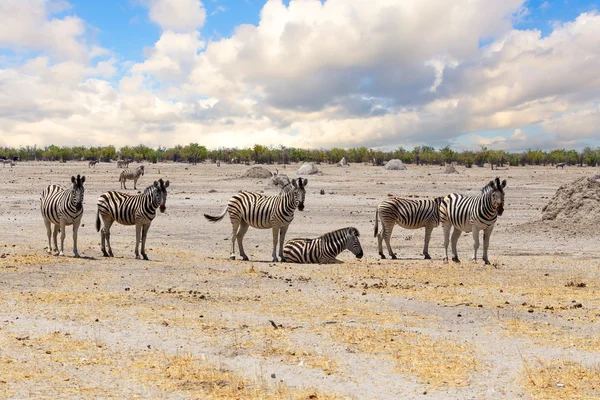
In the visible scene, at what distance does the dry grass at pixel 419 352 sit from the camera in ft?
22.5

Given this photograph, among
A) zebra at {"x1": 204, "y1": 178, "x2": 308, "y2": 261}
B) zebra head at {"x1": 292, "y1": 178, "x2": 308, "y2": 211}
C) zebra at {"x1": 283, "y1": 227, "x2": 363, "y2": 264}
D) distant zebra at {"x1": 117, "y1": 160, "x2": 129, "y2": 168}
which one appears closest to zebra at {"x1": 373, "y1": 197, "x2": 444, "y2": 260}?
zebra at {"x1": 283, "y1": 227, "x2": 363, "y2": 264}

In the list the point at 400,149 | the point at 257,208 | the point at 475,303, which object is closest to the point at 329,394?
the point at 475,303

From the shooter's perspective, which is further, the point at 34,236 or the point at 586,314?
Result: the point at 34,236

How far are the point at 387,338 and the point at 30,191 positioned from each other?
3497cm

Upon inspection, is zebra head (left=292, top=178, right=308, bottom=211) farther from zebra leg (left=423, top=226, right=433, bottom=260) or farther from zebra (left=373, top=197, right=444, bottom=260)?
zebra leg (left=423, top=226, right=433, bottom=260)

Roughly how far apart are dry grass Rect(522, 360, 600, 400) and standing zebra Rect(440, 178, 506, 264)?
28.6ft

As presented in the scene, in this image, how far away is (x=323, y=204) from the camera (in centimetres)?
3247

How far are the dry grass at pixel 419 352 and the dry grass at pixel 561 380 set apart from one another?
66 centimetres

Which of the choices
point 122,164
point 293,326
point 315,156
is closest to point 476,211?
point 293,326

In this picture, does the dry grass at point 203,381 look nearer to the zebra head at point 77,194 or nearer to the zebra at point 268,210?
the zebra head at point 77,194

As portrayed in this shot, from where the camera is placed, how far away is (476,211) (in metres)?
16.1

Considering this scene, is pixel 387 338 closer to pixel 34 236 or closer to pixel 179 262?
pixel 179 262

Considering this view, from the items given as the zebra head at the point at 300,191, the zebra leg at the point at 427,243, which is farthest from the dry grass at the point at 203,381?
the zebra leg at the point at 427,243

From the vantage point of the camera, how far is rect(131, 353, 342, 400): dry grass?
246 inches
